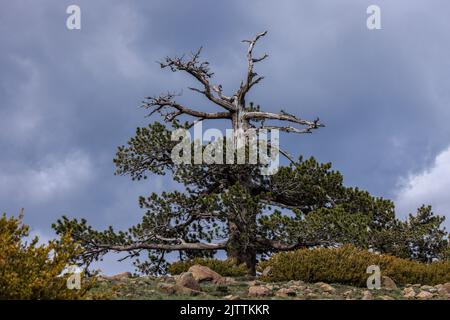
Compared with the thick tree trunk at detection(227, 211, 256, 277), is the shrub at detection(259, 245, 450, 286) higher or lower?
lower

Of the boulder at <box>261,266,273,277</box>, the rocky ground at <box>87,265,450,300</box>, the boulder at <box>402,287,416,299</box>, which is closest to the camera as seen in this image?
the rocky ground at <box>87,265,450,300</box>

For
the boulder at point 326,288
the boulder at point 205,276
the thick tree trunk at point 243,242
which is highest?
the thick tree trunk at point 243,242

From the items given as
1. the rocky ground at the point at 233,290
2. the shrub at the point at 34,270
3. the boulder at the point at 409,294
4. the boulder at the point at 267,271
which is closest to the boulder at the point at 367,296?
the rocky ground at the point at 233,290

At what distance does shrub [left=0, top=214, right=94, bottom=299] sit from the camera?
8.68 m

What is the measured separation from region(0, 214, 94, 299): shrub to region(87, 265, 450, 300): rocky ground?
4.64ft

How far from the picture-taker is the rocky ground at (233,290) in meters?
11.6

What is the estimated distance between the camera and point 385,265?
52.0 ft

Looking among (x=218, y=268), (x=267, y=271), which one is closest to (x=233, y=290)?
(x=267, y=271)

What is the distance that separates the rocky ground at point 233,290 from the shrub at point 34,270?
55.7 inches

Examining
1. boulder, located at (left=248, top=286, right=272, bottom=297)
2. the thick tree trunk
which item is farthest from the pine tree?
boulder, located at (left=248, top=286, right=272, bottom=297)

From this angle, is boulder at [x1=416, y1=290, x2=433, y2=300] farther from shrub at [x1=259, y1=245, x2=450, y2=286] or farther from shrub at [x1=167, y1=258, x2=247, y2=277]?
shrub at [x1=167, y1=258, x2=247, y2=277]

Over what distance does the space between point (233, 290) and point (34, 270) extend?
4.74 m

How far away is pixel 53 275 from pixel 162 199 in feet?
46.6

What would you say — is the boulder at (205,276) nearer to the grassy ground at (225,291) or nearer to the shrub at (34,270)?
the grassy ground at (225,291)
